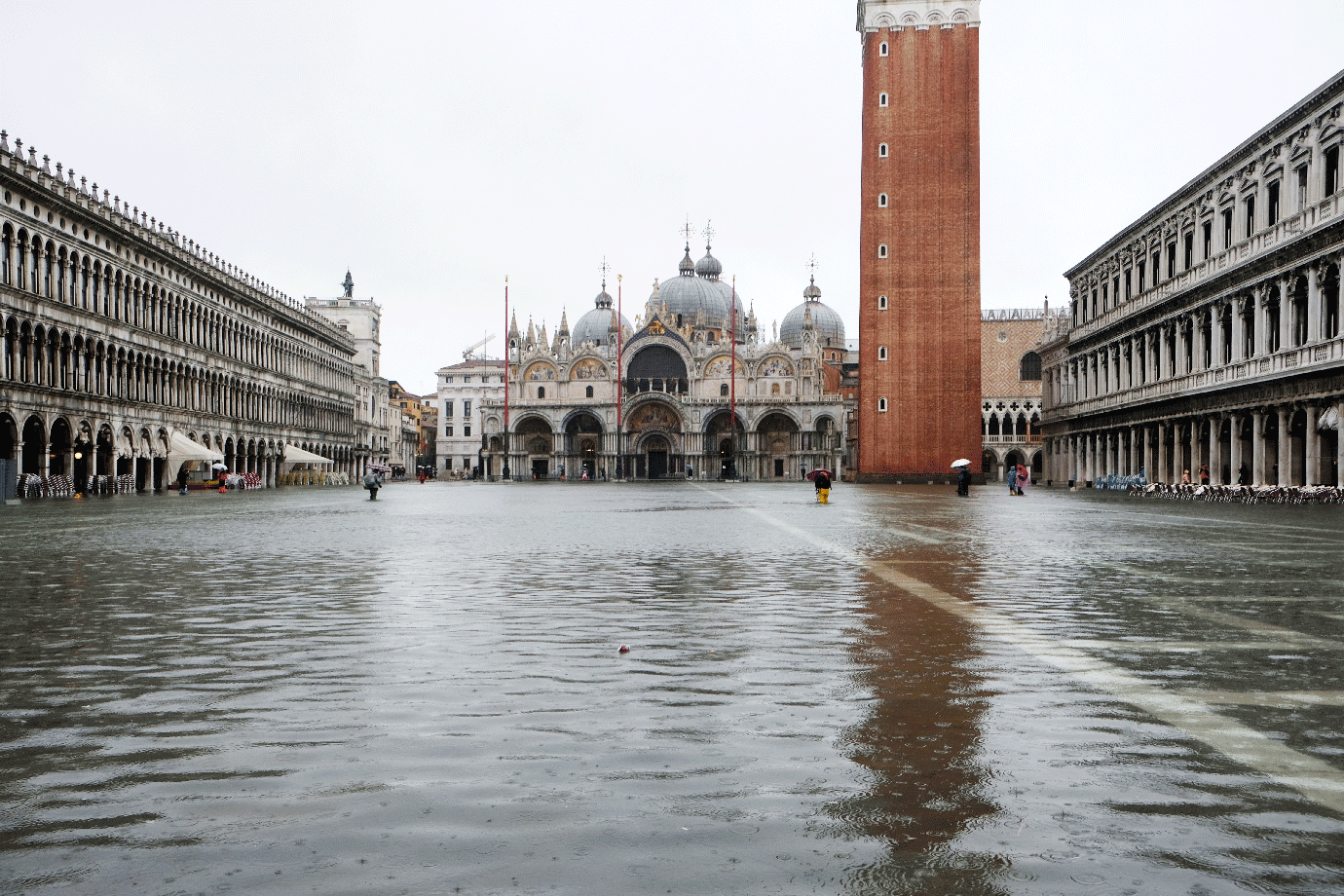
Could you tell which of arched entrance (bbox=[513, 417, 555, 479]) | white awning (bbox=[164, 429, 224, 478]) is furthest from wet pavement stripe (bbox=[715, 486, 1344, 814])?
arched entrance (bbox=[513, 417, 555, 479])

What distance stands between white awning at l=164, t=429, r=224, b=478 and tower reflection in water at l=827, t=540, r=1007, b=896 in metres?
53.3

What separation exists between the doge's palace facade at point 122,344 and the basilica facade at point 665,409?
33.8 metres

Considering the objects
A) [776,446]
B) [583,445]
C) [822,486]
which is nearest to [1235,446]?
[822,486]

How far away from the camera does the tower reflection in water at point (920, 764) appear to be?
3490mm

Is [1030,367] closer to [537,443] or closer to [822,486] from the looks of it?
[537,443]

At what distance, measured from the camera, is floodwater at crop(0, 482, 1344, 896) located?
Answer: 11.7 feet

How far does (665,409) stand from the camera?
109375mm

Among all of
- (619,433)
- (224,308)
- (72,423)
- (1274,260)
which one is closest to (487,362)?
(619,433)

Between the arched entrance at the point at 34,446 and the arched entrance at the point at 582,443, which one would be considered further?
the arched entrance at the point at 582,443

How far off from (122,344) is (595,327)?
78233 mm

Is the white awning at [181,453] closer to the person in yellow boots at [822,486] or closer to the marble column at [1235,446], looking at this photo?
the person in yellow boots at [822,486]

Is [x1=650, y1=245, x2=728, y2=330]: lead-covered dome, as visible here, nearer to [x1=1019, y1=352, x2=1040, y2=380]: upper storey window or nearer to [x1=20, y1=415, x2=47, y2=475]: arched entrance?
[x1=1019, y1=352, x2=1040, y2=380]: upper storey window

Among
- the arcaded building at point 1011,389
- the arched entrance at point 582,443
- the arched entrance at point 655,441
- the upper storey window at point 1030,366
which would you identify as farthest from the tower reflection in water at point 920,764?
the arched entrance at point 582,443

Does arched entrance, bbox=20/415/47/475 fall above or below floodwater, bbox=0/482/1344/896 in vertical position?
above
